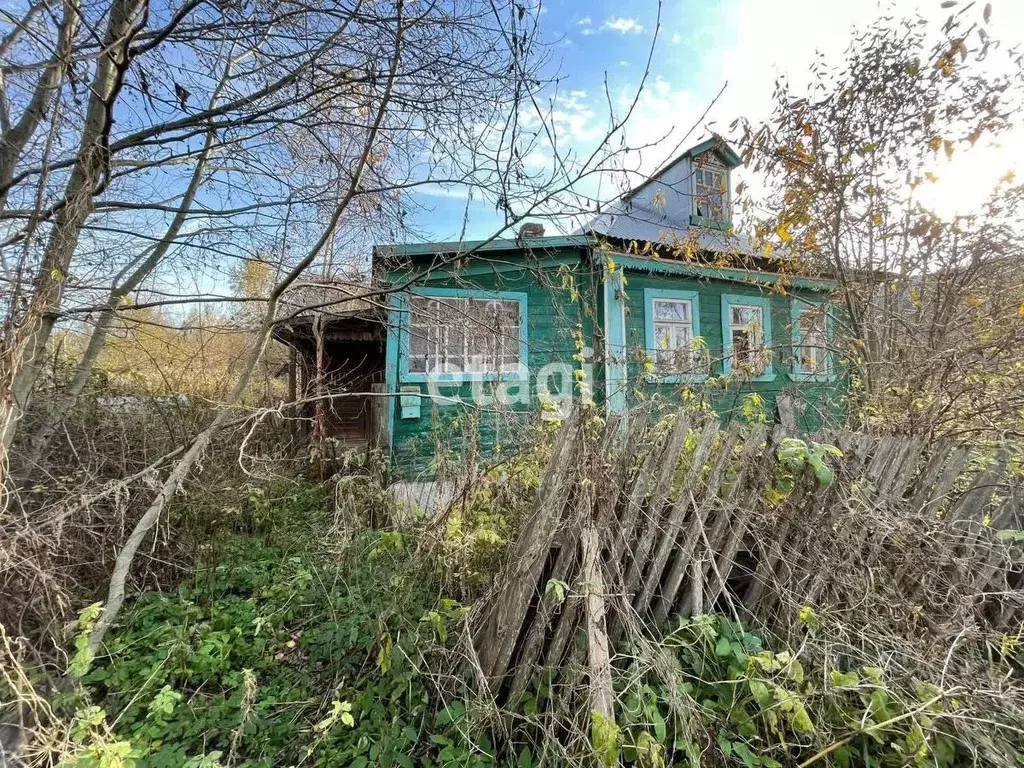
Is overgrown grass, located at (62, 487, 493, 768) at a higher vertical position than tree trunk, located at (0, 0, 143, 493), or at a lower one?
lower

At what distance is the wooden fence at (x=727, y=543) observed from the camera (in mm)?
1804

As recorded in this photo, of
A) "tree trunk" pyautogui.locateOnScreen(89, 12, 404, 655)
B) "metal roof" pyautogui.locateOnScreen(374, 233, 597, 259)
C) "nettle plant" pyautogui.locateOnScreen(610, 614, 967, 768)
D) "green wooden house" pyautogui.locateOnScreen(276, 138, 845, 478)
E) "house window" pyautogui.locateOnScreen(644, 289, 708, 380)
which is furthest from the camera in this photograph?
"house window" pyautogui.locateOnScreen(644, 289, 708, 380)

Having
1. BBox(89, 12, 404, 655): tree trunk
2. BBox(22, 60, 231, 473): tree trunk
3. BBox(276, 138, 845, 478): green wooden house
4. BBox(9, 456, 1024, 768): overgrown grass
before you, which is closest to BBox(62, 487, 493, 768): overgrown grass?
BBox(9, 456, 1024, 768): overgrown grass

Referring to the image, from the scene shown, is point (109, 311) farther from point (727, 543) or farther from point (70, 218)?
point (727, 543)

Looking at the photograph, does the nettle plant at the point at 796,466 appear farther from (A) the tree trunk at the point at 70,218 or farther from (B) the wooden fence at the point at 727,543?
(A) the tree trunk at the point at 70,218

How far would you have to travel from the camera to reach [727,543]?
6.67 feet

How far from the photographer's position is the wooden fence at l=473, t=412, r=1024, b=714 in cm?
180

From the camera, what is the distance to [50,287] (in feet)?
8.36

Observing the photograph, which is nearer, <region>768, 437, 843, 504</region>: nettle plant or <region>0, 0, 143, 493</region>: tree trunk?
<region>768, 437, 843, 504</region>: nettle plant

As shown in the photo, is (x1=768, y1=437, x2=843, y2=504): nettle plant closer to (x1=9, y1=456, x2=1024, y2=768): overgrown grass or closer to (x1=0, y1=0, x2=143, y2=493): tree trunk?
(x1=9, y1=456, x2=1024, y2=768): overgrown grass

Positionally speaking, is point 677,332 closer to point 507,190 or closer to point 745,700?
point 507,190

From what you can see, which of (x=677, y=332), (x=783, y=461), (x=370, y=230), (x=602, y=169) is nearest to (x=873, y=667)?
(x=783, y=461)

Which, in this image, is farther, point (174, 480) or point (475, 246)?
point (475, 246)

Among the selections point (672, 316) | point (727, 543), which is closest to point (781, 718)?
point (727, 543)
